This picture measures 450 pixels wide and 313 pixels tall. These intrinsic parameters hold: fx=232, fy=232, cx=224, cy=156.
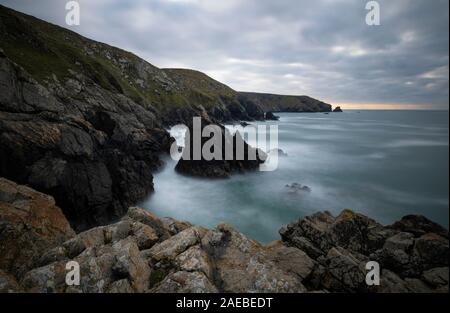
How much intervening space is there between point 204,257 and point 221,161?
26.7 meters

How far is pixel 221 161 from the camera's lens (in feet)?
116

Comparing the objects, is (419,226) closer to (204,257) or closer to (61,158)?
(204,257)

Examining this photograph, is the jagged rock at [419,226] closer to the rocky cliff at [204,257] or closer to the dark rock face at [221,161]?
the rocky cliff at [204,257]

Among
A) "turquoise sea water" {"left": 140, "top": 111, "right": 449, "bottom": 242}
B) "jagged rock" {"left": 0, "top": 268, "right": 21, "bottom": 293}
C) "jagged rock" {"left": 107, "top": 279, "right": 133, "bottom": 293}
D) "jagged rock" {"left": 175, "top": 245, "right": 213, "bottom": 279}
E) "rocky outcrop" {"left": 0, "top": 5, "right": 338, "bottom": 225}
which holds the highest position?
"rocky outcrop" {"left": 0, "top": 5, "right": 338, "bottom": 225}

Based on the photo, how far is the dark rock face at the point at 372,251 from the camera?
8.55m

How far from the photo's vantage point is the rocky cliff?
306 inches

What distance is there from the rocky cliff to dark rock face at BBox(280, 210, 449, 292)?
0.04 m

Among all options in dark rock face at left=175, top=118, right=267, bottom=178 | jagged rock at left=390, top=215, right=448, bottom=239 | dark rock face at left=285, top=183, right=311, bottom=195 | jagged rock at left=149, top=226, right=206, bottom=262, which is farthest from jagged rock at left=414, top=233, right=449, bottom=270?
dark rock face at left=175, top=118, right=267, bottom=178

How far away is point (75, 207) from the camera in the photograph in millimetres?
19234

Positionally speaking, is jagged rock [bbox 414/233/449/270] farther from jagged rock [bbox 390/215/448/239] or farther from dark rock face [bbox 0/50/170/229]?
dark rock face [bbox 0/50/170/229]

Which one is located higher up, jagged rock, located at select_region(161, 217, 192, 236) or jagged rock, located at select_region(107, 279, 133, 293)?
jagged rock, located at select_region(107, 279, 133, 293)

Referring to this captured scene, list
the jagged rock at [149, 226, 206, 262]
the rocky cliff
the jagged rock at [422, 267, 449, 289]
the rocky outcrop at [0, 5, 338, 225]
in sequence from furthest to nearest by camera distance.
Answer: the rocky outcrop at [0, 5, 338, 225] < the jagged rock at [149, 226, 206, 262] < the jagged rock at [422, 267, 449, 289] < the rocky cliff

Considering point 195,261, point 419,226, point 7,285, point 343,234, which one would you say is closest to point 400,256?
point 343,234

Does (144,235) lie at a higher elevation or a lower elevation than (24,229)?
lower
